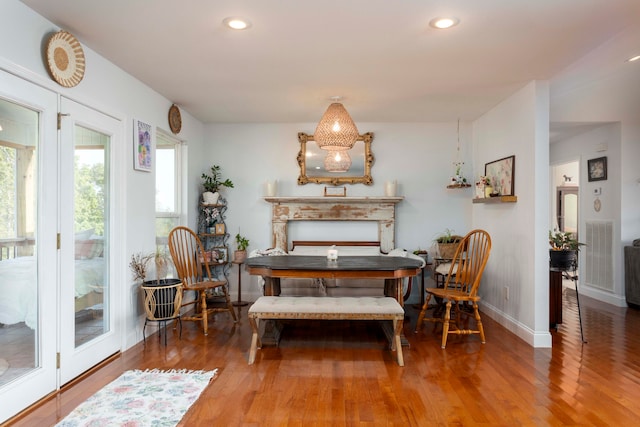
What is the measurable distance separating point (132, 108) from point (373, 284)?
9.77 feet

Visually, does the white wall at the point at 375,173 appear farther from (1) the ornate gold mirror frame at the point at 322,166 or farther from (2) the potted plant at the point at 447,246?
(2) the potted plant at the point at 447,246

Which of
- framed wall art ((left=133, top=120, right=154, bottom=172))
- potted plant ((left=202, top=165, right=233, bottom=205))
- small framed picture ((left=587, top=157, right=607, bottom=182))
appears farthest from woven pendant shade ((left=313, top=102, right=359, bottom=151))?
small framed picture ((left=587, top=157, right=607, bottom=182))

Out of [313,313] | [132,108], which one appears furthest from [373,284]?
→ [132,108]

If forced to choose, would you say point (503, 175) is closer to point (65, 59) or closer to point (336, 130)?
point (336, 130)

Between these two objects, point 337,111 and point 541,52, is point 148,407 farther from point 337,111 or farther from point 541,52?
point 541,52

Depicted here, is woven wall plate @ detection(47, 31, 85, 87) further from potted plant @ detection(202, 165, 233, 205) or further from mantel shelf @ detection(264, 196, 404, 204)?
mantel shelf @ detection(264, 196, 404, 204)

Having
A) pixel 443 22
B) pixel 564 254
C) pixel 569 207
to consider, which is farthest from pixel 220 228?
pixel 569 207

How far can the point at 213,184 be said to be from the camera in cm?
516

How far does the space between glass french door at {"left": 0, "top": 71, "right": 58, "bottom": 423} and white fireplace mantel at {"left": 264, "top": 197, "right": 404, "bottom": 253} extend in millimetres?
2949

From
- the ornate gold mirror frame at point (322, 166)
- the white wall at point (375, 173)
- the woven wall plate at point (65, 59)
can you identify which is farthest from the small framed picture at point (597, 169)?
the woven wall plate at point (65, 59)

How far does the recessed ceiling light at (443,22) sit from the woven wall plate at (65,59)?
232 cm

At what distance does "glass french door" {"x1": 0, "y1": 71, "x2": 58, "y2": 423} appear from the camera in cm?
221

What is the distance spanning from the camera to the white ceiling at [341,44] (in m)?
2.34

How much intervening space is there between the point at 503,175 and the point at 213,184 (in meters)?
3.40
